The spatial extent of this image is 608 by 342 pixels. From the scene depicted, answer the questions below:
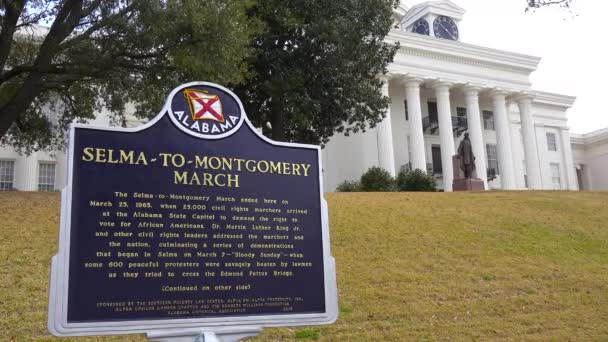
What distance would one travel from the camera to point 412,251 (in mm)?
13625

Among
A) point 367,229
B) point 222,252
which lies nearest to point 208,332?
point 222,252

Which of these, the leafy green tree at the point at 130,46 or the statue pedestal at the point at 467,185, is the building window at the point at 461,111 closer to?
the statue pedestal at the point at 467,185

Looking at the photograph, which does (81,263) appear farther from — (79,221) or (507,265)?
(507,265)

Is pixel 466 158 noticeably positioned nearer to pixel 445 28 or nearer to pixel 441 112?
→ pixel 441 112

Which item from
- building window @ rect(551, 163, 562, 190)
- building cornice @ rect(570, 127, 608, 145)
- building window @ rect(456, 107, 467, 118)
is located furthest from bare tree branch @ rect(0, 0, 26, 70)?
building cornice @ rect(570, 127, 608, 145)

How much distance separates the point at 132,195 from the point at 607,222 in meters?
17.0

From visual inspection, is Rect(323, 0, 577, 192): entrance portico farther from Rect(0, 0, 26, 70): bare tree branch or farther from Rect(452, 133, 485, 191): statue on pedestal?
Rect(0, 0, 26, 70): bare tree branch

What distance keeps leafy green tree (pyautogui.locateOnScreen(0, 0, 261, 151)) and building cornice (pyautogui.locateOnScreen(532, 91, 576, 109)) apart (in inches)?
1779

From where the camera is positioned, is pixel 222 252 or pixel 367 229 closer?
pixel 222 252

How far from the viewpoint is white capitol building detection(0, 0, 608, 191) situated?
42000 mm

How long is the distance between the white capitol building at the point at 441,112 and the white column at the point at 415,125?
67mm

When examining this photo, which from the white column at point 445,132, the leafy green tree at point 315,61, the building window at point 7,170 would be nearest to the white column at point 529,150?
the white column at point 445,132

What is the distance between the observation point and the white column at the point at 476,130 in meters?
43.1

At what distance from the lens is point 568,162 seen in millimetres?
56844
